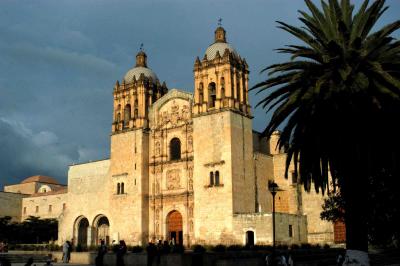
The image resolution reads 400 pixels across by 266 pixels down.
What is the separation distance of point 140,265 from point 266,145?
91.5 feet

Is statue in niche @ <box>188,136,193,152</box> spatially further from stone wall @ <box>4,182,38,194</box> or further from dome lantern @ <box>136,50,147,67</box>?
stone wall @ <box>4,182,38,194</box>

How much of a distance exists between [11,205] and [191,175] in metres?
39.0

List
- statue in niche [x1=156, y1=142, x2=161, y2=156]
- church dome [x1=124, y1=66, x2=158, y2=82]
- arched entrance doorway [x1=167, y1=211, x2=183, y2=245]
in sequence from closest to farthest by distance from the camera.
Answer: arched entrance doorway [x1=167, y1=211, x2=183, y2=245] < statue in niche [x1=156, y1=142, x2=161, y2=156] < church dome [x1=124, y1=66, x2=158, y2=82]

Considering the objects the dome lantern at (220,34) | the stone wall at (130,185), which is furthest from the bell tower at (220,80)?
the stone wall at (130,185)

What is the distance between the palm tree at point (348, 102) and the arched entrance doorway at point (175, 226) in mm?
29732

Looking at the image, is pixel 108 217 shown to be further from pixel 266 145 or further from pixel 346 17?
pixel 346 17

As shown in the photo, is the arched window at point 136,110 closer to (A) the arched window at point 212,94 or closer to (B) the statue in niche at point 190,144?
(B) the statue in niche at point 190,144

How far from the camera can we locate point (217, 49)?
4838 cm

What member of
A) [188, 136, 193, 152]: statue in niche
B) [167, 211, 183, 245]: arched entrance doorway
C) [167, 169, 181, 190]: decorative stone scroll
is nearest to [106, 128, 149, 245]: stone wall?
[167, 211, 183, 245]: arched entrance doorway

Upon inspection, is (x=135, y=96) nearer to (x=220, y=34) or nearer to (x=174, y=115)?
(x=174, y=115)

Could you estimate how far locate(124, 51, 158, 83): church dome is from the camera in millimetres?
54931

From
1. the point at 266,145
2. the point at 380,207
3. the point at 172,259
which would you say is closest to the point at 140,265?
the point at 172,259

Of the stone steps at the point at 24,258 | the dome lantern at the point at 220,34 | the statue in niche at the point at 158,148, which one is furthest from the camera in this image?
the statue in niche at the point at 158,148

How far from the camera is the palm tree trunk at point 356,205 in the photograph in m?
17.3
